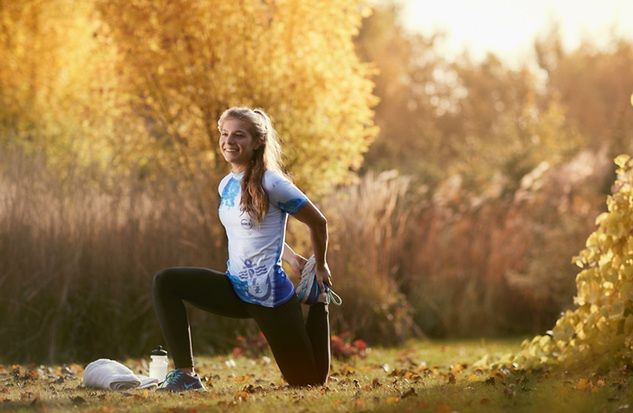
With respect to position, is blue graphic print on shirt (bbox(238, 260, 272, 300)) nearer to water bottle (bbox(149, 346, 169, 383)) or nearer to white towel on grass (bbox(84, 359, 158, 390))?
white towel on grass (bbox(84, 359, 158, 390))

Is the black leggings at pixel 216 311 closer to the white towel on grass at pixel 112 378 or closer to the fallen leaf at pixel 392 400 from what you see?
the white towel on grass at pixel 112 378

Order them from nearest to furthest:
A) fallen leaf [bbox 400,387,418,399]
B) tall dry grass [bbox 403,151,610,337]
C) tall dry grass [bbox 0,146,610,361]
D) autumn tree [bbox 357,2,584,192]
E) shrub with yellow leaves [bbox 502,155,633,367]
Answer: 1. fallen leaf [bbox 400,387,418,399]
2. shrub with yellow leaves [bbox 502,155,633,367]
3. tall dry grass [bbox 0,146,610,361]
4. tall dry grass [bbox 403,151,610,337]
5. autumn tree [bbox 357,2,584,192]

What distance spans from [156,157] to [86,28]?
5.35 m

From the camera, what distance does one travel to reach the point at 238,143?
573 cm

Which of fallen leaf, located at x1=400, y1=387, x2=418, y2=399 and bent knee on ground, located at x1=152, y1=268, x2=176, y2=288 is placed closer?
fallen leaf, located at x1=400, y1=387, x2=418, y2=399

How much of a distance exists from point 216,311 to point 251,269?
0.31 meters

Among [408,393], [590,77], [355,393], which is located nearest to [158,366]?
[355,393]

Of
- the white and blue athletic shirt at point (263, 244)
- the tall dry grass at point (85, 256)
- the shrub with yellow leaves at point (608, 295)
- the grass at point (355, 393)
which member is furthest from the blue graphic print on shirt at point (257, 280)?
the tall dry grass at point (85, 256)

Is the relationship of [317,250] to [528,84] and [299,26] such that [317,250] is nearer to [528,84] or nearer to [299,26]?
[299,26]

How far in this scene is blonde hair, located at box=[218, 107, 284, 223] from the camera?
5617 millimetres

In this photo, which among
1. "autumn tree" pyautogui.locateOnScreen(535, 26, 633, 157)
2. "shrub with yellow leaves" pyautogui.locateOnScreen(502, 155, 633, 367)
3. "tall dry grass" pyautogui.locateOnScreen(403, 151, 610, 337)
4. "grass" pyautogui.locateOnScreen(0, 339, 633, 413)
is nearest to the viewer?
"grass" pyautogui.locateOnScreen(0, 339, 633, 413)

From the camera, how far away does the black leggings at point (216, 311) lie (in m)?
5.73

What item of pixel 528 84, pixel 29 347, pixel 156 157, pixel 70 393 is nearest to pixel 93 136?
pixel 156 157

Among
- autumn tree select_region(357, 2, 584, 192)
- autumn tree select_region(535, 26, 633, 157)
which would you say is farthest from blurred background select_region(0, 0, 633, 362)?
autumn tree select_region(535, 26, 633, 157)
